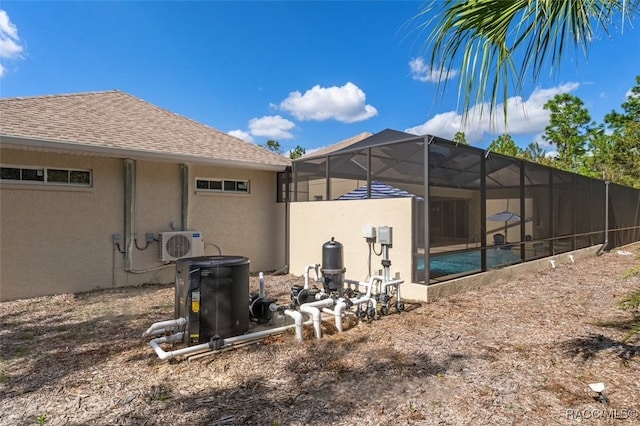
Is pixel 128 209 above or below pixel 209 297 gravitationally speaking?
above

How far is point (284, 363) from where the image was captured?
3.46 metres

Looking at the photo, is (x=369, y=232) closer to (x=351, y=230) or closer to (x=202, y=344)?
(x=351, y=230)

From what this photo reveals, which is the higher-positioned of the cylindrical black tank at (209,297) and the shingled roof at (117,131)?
the shingled roof at (117,131)

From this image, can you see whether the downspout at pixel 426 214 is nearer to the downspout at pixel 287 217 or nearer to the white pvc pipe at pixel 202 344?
the white pvc pipe at pixel 202 344

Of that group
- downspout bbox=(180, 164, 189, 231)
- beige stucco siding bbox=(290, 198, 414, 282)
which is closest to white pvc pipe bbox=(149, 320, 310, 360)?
beige stucco siding bbox=(290, 198, 414, 282)

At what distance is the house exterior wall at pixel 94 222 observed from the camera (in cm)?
589

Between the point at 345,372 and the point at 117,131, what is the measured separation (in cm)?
688

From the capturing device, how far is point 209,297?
3.68 metres

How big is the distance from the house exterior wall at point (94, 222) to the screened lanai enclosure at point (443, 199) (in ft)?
6.76

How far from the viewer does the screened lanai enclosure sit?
5801 mm

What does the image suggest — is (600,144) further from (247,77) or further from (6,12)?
(6,12)

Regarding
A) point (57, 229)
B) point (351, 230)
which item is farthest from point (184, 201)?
point (351, 230)

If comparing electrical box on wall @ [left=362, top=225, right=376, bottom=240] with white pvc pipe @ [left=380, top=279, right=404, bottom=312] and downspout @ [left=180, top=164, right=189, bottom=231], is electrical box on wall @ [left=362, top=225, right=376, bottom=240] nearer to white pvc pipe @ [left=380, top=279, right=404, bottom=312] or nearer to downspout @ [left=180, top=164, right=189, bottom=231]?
white pvc pipe @ [left=380, top=279, right=404, bottom=312]

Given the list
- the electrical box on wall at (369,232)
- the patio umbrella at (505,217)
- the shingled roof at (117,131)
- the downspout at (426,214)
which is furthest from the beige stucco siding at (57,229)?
the patio umbrella at (505,217)
